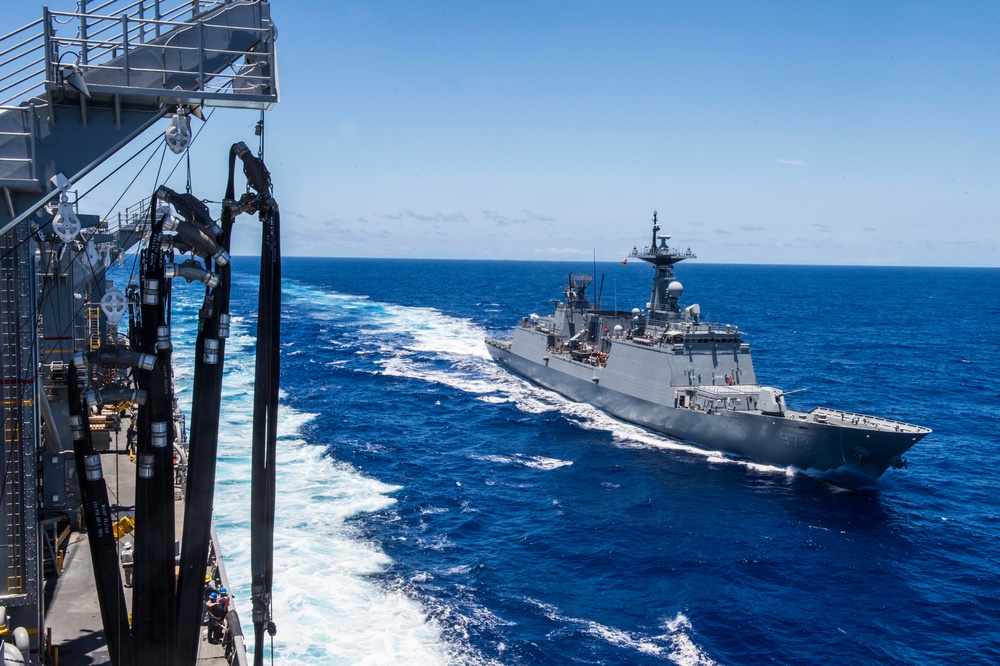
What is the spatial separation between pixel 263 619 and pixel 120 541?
11.4 metres

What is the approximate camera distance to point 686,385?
44594 mm

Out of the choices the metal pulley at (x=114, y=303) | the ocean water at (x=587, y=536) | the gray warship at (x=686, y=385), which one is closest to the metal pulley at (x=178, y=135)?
the metal pulley at (x=114, y=303)

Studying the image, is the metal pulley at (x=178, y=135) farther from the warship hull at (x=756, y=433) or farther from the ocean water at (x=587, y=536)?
the warship hull at (x=756, y=433)

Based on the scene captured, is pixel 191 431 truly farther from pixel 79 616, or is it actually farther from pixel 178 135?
pixel 79 616

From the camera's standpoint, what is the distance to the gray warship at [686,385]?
3588 centimetres

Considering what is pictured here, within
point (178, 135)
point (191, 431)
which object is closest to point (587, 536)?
point (191, 431)

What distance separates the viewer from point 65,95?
367 inches

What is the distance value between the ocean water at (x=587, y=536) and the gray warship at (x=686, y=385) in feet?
4.25

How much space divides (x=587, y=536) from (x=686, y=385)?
17181 millimetres

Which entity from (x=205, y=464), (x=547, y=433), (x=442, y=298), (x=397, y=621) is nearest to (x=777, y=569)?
(x=397, y=621)

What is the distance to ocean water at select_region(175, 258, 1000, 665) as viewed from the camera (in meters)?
22.3

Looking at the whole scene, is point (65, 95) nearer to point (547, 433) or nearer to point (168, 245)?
point (168, 245)

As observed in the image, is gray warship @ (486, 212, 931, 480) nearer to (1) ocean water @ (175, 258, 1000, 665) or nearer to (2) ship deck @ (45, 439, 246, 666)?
(1) ocean water @ (175, 258, 1000, 665)

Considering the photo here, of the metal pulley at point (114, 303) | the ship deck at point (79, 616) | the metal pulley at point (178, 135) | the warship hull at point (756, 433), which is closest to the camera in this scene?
the metal pulley at point (178, 135)
